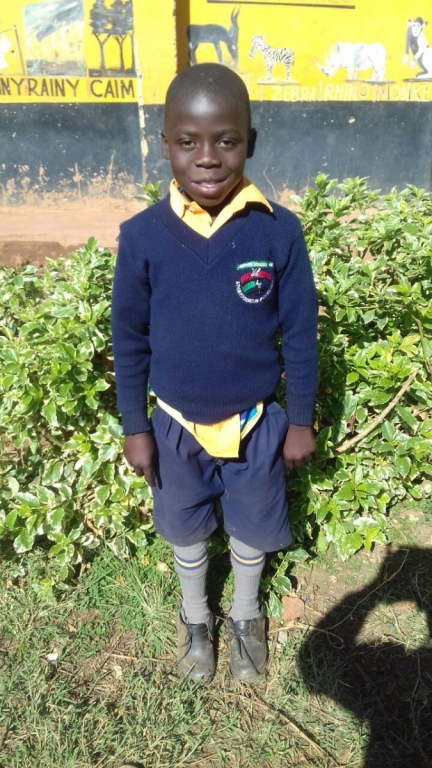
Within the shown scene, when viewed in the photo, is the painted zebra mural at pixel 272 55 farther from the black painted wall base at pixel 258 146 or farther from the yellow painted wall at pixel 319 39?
the black painted wall base at pixel 258 146

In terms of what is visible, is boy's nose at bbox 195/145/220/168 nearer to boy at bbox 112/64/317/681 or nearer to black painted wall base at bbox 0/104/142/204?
boy at bbox 112/64/317/681

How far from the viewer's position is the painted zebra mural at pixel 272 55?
636cm

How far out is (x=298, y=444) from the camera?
5.64 ft

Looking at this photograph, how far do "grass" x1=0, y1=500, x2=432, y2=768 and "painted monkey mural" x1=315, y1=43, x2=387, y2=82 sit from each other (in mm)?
5901

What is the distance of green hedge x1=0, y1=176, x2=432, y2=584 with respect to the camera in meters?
2.03

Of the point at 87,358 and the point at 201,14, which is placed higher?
the point at 201,14

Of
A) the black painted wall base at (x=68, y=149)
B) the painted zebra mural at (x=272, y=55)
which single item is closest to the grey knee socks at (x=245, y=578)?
the black painted wall base at (x=68, y=149)

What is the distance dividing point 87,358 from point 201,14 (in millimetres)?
5645

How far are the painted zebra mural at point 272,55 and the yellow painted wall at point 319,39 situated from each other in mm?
39

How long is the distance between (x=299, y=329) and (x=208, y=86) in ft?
2.08

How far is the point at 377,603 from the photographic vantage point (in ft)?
7.55

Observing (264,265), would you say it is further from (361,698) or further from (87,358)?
(361,698)

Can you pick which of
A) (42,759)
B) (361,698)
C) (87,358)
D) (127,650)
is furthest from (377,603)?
(87,358)

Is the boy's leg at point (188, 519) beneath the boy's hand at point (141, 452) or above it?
beneath
